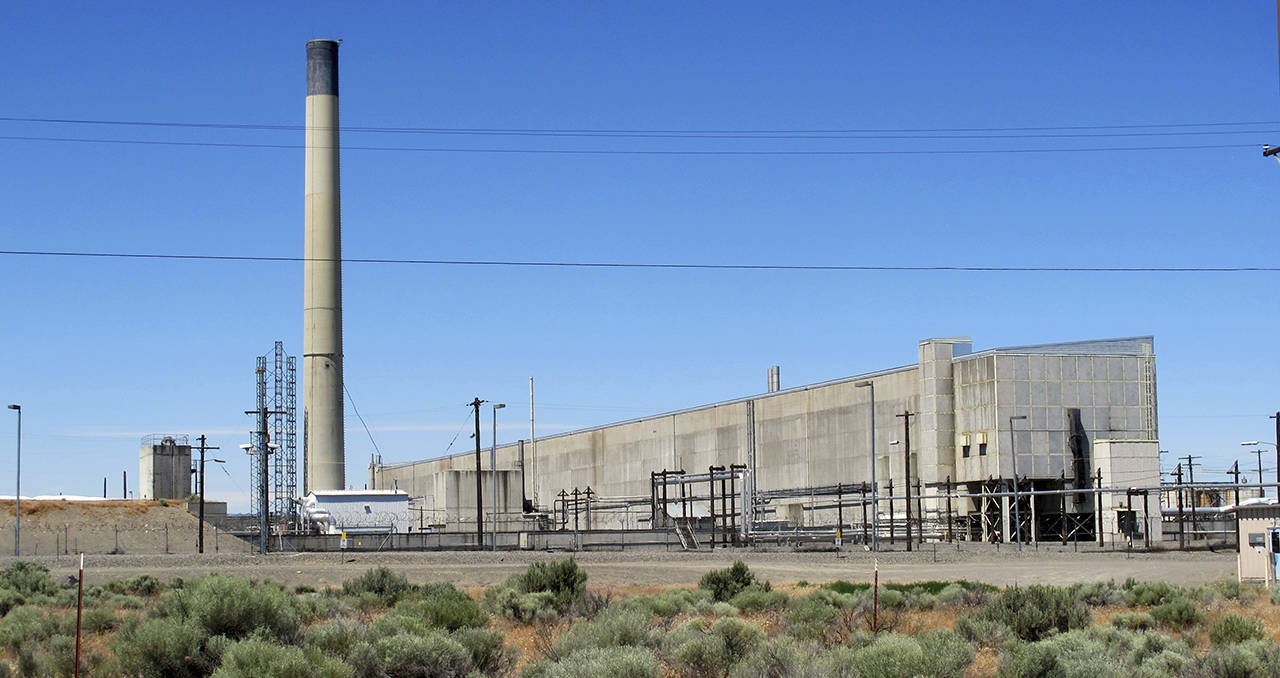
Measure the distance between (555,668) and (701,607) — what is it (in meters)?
12.1

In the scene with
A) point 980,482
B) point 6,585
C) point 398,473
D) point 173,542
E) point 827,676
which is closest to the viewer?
point 827,676

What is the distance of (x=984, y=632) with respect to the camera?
20.5 metres

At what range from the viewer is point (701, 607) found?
26344mm

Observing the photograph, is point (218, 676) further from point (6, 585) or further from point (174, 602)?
point (6, 585)

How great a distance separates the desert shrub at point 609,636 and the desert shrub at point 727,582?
10948 mm

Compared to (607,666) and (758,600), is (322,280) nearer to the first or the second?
(758,600)

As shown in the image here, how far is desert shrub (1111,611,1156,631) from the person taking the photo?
22609 mm

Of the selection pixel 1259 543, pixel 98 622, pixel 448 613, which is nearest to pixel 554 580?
pixel 448 613

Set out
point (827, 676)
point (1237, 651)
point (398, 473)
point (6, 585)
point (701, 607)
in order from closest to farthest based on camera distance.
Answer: point (827, 676), point (1237, 651), point (701, 607), point (6, 585), point (398, 473)

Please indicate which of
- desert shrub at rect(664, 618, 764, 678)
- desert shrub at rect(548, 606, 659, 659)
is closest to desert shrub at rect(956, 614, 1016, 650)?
desert shrub at rect(664, 618, 764, 678)

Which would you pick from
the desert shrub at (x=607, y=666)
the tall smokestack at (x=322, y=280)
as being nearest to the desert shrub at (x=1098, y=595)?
the desert shrub at (x=607, y=666)

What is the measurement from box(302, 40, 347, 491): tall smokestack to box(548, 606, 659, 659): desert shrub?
60178mm

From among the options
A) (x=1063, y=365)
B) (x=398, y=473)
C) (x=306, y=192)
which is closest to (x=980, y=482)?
(x=1063, y=365)

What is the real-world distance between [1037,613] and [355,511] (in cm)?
6136
